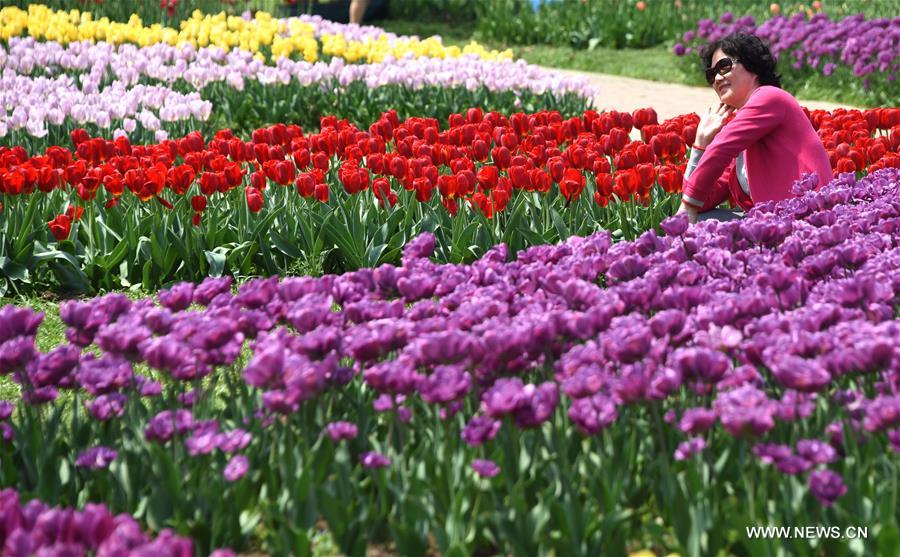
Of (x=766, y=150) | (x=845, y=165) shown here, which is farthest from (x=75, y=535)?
(x=845, y=165)

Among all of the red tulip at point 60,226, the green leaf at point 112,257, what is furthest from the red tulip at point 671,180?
the red tulip at point 60,226

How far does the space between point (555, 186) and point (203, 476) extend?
3.33 m

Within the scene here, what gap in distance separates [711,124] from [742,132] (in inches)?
16.4

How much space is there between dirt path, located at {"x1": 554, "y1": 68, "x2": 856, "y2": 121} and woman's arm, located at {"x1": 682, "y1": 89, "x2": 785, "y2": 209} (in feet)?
18.7

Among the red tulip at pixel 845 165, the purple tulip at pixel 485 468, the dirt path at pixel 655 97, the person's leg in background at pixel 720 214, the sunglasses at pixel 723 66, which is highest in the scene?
A: the sunglasses at pixel 723 66

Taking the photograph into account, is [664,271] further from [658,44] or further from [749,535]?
[658,44]

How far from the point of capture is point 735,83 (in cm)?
509

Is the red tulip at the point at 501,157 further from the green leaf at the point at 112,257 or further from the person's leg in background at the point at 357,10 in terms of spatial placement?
the person's leg in background at the point at 357,10

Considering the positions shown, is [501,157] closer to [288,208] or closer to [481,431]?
[288,208]

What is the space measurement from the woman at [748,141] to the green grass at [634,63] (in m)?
6.56

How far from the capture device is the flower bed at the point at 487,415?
245 cm

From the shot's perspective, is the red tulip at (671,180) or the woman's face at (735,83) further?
the red tulip at (671,180)

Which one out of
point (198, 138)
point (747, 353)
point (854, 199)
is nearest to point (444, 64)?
point (198, 138)

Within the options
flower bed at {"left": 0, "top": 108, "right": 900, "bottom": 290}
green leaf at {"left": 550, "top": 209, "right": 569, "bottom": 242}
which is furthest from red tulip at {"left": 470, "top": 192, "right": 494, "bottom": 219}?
green leaf at {"left": 550, "top": 209, "right": 569, "bottom": 242}
